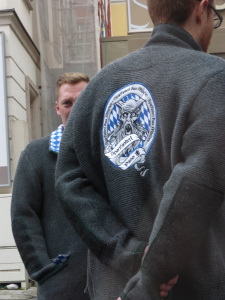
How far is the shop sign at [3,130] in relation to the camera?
436 inches

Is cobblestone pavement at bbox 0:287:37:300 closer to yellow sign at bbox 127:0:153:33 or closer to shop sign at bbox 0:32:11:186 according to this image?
shop sign at bbox 0:32:11:186

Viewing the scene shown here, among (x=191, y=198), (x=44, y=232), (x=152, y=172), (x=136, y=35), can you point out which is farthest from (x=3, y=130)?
(x=191, y=198)

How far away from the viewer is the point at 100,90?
2.35m

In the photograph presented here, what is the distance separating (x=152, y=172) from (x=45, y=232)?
65.1 inches

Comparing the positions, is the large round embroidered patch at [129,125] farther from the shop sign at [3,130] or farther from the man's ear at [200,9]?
the shop sign at [3,130]

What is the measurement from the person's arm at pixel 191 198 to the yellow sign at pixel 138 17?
8.81 metres

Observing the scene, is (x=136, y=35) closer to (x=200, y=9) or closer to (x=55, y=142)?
(x=55, y=142)

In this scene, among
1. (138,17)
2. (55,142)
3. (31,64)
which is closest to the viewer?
(55,142)

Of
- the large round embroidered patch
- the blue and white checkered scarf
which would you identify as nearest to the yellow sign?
the blue and white checkered scarf

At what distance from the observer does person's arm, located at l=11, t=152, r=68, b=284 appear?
3576 millimetres

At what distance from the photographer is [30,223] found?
3641mm

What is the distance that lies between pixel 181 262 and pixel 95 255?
37cm

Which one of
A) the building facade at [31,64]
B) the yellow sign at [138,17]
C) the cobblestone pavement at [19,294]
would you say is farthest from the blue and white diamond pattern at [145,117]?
the building facade at [31,64]

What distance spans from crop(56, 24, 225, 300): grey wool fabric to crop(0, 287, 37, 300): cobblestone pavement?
7566mm
